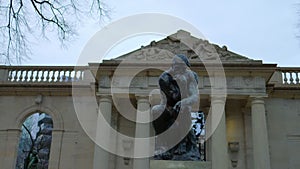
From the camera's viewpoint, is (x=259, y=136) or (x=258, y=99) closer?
(x=259, y=136)

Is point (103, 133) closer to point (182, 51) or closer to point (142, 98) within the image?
point (142, 98)

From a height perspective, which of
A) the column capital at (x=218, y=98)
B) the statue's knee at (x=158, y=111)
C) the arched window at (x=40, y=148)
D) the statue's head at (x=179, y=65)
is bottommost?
the statue's knee at (x=158, y=111)

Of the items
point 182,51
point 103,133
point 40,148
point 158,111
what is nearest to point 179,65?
point 158,111

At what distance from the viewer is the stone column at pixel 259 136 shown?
1855 centimetres

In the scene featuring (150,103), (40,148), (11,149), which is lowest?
(11,149)

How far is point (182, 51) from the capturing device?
2108cm

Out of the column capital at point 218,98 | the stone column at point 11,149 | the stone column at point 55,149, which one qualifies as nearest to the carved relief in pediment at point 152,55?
the column capital at point 218,98

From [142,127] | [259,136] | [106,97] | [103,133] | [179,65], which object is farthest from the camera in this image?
Answer: [106,97]

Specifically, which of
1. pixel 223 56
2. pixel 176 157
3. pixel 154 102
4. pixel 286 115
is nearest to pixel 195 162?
pixel 176 157

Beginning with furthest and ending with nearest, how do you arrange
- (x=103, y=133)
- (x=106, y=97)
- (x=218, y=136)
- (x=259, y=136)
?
(x=106, y=97) < (x=103, y=133) < (x=259, y=136) < (x=218, y=136)

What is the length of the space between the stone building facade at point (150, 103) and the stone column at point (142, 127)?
0.16 ft

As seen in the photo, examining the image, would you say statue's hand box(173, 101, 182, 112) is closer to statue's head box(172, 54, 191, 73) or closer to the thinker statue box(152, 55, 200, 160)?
the thinker statue box(152, 55, 200, 160)

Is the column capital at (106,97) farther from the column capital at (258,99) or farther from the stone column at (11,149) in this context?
the column capital at (258,99)

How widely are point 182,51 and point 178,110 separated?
14462 mm
